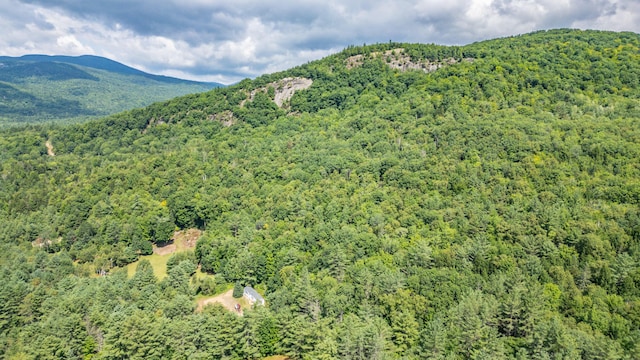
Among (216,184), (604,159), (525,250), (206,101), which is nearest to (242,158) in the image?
(216,184)

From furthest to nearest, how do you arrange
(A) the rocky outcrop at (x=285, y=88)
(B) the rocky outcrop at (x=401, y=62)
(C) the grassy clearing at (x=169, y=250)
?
1. (A) the rocky outcrop at (x=285, y=88)
2. (B) the rocky outcrop at (x=401, y=62)
3. (C) the grassy clearing at (x=169, y=250)

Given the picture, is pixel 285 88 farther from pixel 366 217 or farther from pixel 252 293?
pixel 252 293

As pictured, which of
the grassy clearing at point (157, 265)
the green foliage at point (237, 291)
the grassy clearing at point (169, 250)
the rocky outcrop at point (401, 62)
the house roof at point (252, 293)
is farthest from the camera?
the rocky outcrop at point (401, 62)

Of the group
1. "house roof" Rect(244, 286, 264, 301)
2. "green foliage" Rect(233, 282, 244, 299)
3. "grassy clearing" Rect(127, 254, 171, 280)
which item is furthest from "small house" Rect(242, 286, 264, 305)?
"grassy clearing" Rect(127, 254, 171, 280)

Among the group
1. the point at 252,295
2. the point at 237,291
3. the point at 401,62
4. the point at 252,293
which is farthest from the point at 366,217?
the point at 401,62

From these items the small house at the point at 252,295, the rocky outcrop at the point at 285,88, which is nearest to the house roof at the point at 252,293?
the small house at the point at 252,295

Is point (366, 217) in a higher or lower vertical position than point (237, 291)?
higher

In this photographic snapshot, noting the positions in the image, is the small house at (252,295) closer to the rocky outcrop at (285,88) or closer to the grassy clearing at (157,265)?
the grassy clearing at (157,265)

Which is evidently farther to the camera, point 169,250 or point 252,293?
point 169,250
